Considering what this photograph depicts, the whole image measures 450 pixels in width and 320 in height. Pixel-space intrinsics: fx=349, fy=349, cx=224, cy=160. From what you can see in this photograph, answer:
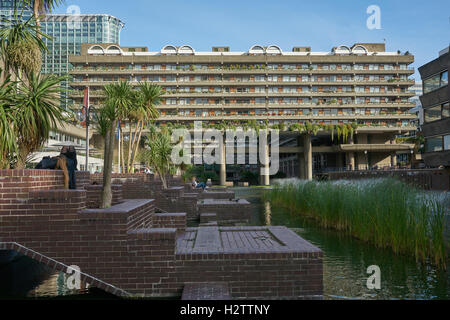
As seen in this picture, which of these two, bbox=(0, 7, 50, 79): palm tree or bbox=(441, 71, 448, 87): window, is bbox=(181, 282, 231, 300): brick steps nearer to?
bbox=(0, 7, 50, 79): palm tree

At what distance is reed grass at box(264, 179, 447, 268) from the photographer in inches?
256

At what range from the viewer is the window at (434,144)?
2688 centimetres

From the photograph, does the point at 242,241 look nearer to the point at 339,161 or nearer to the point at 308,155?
the point at 308,155

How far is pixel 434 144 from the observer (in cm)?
2756

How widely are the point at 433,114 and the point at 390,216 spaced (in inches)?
965

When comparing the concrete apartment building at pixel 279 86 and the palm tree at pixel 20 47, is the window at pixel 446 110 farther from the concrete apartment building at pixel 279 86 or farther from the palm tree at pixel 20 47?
the concrete apartment building at pixel 279 86

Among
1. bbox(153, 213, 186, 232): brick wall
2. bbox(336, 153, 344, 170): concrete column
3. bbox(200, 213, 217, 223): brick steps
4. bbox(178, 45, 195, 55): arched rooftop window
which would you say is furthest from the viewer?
bbox(178, 45, 195, 55): arched rooftop window

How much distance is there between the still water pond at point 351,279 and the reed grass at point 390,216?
335 millimetres

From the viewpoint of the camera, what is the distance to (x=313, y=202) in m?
12.8

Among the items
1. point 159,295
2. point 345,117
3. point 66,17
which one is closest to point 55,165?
point 159,295

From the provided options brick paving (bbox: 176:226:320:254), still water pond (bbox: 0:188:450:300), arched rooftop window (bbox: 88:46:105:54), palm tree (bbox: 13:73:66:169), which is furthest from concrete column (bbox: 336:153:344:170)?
palm tree (bbox: 13:73:66:169)

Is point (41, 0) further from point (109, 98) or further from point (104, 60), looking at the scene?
point (104, 60)

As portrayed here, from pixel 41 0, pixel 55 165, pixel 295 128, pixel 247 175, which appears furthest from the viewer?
pixel 247 175
